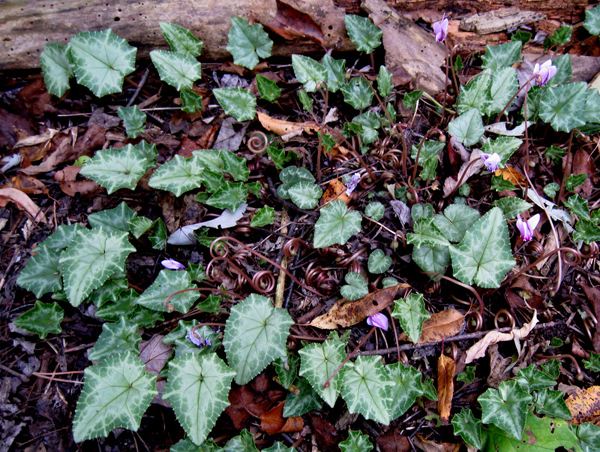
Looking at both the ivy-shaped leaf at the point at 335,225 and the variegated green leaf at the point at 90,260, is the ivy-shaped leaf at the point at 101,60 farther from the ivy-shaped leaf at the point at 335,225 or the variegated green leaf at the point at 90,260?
the ivy-shaped leaf at the point at 335,225

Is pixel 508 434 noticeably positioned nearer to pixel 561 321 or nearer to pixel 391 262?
pixel 561 321

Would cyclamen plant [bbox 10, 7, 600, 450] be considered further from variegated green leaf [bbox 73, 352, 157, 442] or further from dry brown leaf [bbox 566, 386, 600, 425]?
dry brown leaf [bbox 566, 386, 600, 425]

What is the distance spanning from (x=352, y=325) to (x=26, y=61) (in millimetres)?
3035

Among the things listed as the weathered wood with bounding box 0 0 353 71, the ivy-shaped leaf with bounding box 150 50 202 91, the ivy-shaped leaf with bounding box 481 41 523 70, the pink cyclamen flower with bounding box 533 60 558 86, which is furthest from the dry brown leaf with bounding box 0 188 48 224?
the pink cyclamen flower with bounding box 533 60 558 86

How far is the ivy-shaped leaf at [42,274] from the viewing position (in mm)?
2343

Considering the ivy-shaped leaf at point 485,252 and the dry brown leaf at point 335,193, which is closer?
the ivy-shaped leaf at point 485,252

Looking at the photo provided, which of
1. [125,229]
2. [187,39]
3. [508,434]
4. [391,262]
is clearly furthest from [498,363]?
[187,39]

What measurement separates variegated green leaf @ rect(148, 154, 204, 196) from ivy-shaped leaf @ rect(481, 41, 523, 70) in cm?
214

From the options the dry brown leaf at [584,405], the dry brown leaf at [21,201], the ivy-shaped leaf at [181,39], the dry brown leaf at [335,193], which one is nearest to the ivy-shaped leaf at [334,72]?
the dry brown leaf at [335,193]

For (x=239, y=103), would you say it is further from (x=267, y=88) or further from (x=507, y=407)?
(x=507, y=407)

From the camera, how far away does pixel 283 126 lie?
267 cm

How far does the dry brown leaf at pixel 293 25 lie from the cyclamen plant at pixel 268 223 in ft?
0.52

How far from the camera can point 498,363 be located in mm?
2168

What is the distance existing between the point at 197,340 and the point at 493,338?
1683mm
